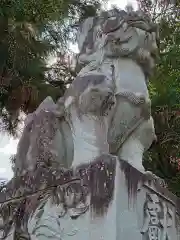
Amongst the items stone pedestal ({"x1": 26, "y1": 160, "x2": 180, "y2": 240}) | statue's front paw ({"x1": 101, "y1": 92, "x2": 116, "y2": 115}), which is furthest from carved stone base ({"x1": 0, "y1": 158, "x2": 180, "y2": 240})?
statue's front paw ({"x1": 101, "y1": 92, "x2": 116, "y2": 115})

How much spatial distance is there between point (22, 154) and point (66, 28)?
18.7 feet

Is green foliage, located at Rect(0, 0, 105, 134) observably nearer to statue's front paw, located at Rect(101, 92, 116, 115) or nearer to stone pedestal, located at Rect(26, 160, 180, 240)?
statue's front paw, located at Rect(101, 92, 116, 115)

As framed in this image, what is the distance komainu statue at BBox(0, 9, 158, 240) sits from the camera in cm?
316

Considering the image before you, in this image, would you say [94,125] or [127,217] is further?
[94,125]

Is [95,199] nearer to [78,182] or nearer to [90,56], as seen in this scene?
[78,182]

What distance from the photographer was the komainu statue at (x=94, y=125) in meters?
3.16

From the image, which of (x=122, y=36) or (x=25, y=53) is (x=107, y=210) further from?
(x=25, y=53)

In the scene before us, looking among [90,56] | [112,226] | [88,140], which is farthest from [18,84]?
[112,226]

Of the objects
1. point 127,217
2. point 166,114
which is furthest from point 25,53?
point 127,217

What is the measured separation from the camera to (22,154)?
3.92 m

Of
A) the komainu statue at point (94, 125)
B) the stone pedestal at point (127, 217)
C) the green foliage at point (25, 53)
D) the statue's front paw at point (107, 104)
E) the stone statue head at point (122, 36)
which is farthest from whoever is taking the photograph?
the green foliage at point (25, 53)

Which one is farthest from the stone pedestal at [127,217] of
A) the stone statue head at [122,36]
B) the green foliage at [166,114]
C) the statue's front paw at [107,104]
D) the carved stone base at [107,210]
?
the green foliage at [166,114]

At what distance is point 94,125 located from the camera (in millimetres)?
3453

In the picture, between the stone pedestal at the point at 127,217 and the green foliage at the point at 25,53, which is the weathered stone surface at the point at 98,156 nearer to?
the stone pedestal at the point at 127,217
